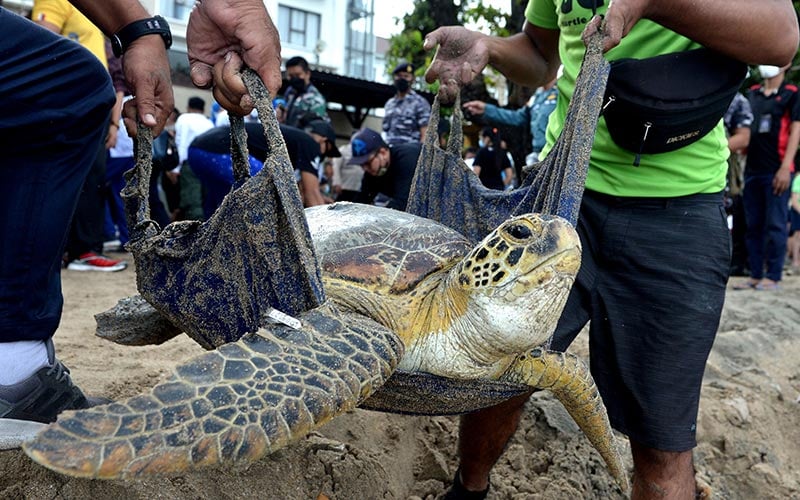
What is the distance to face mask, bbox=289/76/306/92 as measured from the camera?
5.31 metres

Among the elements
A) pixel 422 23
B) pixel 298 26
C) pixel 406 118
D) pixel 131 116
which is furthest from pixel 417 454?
pixel 298 26

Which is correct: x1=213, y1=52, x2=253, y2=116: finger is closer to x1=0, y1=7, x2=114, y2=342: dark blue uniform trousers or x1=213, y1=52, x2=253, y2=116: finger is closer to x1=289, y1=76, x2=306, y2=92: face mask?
x1=0, y1=7, x2=114, y2=342: dark blue uniform trousers

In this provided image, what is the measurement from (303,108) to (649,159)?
4198mm

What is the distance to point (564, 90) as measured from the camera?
1637mm

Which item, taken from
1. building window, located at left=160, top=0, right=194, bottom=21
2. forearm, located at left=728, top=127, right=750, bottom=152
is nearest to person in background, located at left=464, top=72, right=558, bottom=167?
forearm, located at left=728, top=127, right=750, bottom=152

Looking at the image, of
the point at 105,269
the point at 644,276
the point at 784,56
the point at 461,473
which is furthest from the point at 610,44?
the point at 105,269

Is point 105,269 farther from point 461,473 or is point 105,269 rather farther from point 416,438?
point 461,473

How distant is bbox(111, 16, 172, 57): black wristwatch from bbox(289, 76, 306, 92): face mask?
4.01 m

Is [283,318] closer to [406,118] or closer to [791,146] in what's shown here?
[791,146]

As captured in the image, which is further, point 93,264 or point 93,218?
point 93,264

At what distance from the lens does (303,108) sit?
529 centimetres

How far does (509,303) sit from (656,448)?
607mm

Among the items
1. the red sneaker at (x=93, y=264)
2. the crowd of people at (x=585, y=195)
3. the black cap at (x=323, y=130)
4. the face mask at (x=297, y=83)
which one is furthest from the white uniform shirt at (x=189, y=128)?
the crowd of people at (x=585, y=195)

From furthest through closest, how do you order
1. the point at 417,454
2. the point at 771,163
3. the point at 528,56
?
the point at 771,163
the point at 417,454
the point at 528,56
